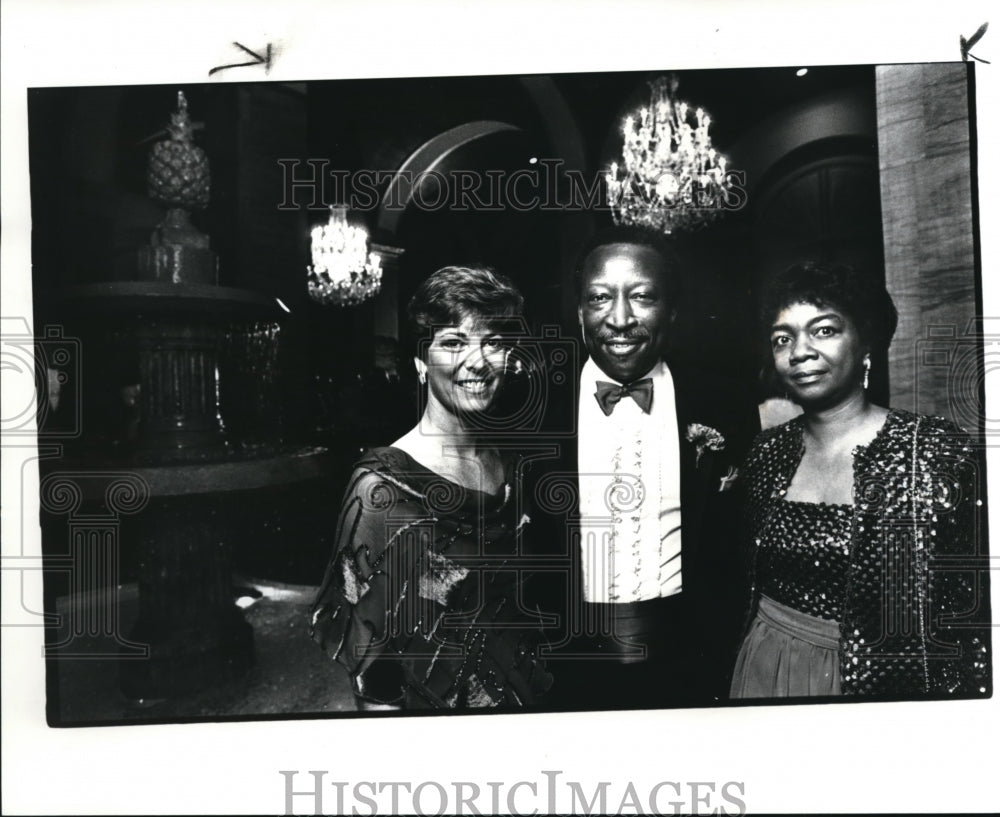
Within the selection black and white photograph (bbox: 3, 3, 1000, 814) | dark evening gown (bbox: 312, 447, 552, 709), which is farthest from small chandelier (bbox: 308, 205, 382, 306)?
dark evening gown (bbox: 312, 447, 552, 709)

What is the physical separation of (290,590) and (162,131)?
1.05 metres

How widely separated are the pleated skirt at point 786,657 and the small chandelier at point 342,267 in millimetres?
1134

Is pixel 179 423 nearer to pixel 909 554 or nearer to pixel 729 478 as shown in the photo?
pixel 729 478

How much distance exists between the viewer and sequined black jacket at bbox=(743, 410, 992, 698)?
4.88 ft

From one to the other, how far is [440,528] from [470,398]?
30 centimetres

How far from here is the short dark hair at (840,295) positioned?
1.48m

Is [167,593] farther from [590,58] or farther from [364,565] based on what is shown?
[590,58]

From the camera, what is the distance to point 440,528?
4.83 feet

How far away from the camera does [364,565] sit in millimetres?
1470
